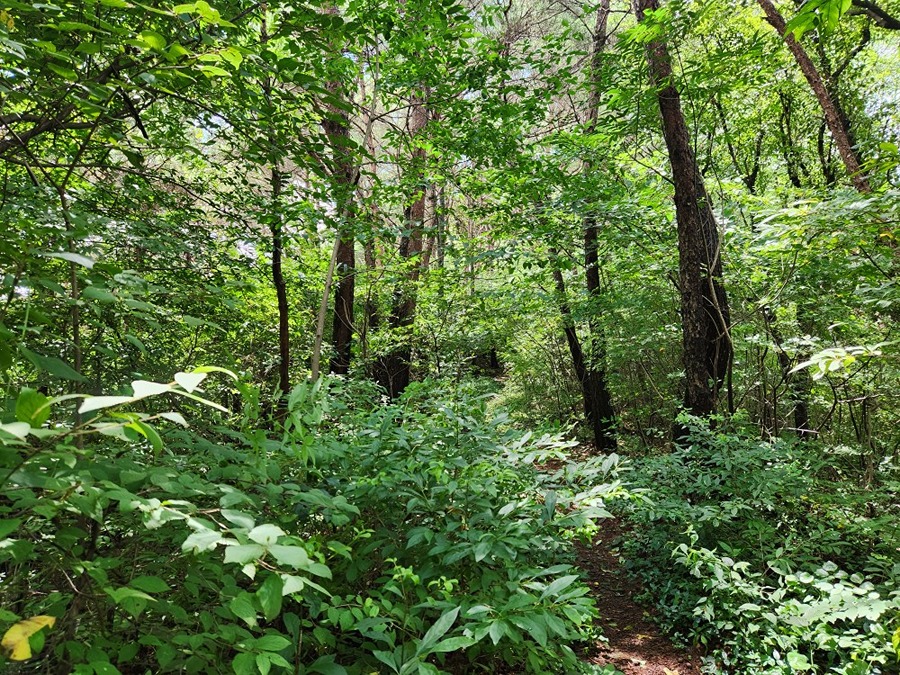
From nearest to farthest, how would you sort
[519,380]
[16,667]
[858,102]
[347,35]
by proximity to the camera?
[16,667] → [347,35] → [858,102] → [519,380]

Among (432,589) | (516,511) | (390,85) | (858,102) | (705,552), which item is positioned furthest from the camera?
(858,102)

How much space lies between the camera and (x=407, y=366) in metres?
8.29

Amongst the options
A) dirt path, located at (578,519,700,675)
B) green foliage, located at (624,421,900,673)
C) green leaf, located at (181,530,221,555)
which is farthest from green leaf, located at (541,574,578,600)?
dirt path, located at (578,519,700,675)

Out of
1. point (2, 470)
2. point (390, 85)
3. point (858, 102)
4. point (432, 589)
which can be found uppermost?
point (858, 102)

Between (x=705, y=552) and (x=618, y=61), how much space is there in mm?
4988

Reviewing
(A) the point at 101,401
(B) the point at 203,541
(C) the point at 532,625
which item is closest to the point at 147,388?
(A) the point at 101,401

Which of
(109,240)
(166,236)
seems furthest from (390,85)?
(109,240)

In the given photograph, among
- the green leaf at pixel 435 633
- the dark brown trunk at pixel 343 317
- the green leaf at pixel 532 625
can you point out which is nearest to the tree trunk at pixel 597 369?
the dark brown trunk at pixel 343 317

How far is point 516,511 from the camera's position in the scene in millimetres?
2053

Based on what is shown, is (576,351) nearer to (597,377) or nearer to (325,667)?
(597,377)

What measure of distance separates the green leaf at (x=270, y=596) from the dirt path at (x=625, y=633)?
2.67 m

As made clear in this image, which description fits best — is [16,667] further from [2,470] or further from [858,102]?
[858,102]

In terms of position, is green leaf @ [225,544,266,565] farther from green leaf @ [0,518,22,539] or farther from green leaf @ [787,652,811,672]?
green leaf @ [787,652,811,672]

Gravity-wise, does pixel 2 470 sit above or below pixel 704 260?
below
